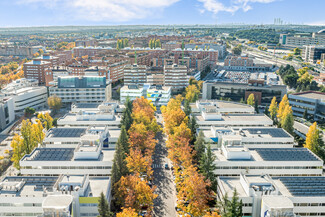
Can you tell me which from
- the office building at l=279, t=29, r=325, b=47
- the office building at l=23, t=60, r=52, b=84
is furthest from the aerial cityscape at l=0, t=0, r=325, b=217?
the office building at l=279, t=29, r=325, b=47

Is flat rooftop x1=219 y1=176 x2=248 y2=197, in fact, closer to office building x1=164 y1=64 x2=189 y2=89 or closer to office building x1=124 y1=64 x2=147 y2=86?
office building x1=164 y1=64 x2=189 y2=89

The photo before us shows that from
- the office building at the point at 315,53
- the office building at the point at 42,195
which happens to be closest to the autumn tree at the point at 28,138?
the office building at the point at 42,195

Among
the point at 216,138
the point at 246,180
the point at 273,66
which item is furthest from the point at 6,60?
the point at 246,180

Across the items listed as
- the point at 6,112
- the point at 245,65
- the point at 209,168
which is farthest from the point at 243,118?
the point at 245,65

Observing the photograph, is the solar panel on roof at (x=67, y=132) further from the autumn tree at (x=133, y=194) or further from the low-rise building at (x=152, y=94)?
the low-rise building at (x=152, y=94)

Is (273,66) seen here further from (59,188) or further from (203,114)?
(59,188)
